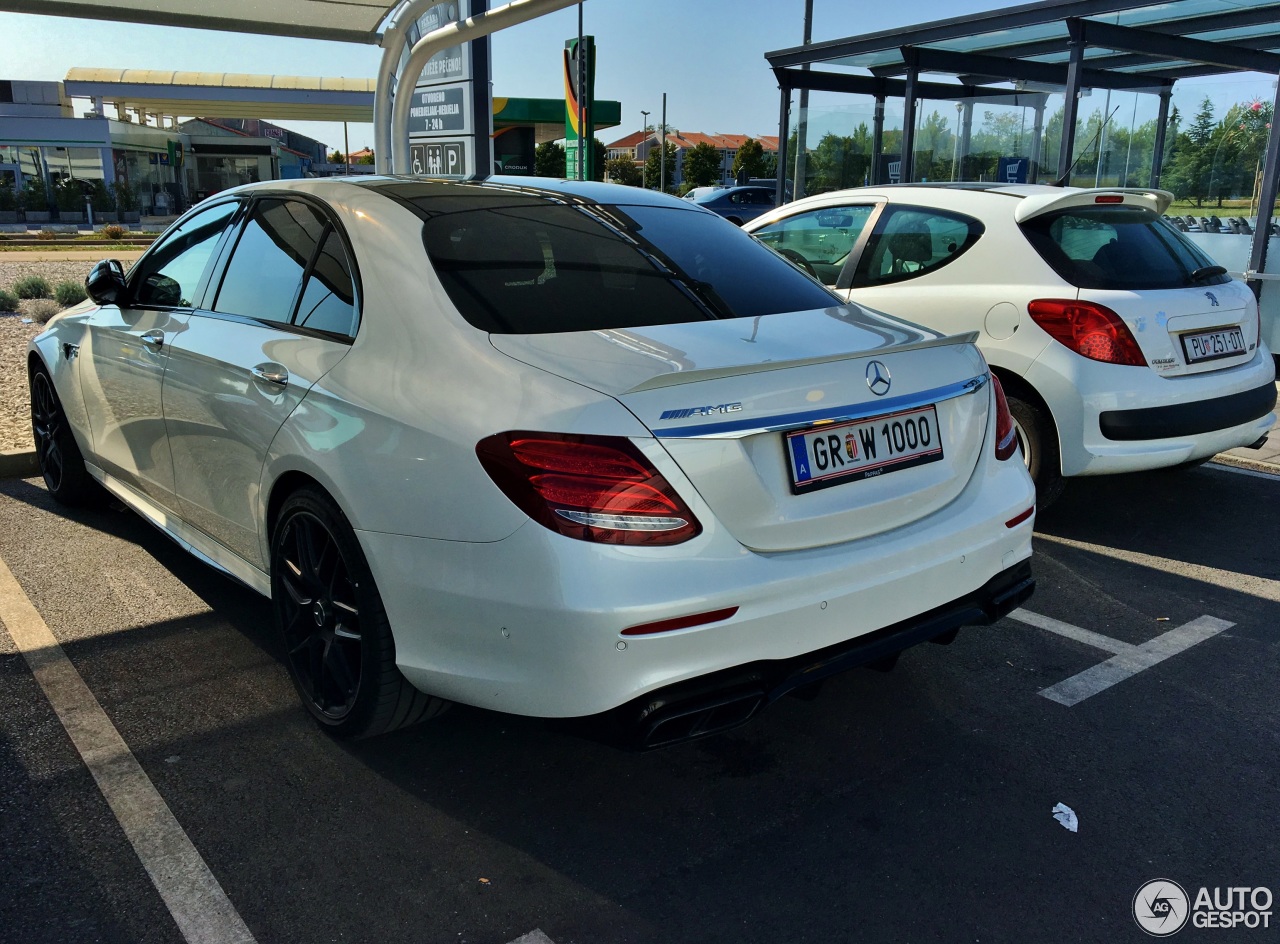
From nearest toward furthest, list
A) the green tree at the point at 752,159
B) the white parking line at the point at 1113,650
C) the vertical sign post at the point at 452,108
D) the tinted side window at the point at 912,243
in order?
the white parking line at the point at 1113,650 → the tinted side window at the point at 912,243 → the vertical sign post at the point at 452,108 → the green tree at the point at 752,159

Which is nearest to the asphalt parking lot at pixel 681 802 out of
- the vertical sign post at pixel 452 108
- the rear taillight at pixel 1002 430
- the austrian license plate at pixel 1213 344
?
the rear taillight at pixel 1002 430

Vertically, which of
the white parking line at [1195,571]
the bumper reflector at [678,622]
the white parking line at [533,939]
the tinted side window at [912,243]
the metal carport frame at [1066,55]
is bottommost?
the white parking line at [533,939]

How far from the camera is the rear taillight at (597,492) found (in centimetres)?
227

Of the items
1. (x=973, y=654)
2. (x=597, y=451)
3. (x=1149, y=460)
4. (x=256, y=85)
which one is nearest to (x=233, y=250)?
(x=597, y=451)

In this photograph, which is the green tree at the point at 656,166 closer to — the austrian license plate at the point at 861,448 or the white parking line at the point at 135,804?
the white parking line at the point at 135,804

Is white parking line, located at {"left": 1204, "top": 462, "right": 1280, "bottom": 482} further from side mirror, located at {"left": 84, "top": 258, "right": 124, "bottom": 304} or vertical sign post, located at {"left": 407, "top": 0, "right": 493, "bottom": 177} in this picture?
vertical sign post, located at {"left": 407, "top": 0, "right": 493, "bottom": 177}

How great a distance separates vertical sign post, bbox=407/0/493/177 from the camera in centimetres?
973

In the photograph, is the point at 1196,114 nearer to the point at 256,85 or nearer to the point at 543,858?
the point at 543,858

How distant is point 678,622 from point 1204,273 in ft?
13.6

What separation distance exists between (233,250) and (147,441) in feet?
2.75

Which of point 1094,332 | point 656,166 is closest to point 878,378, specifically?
point 1094,332

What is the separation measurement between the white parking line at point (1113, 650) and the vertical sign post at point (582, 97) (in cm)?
1139

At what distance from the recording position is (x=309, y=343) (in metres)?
3.02

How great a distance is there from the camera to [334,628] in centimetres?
292
